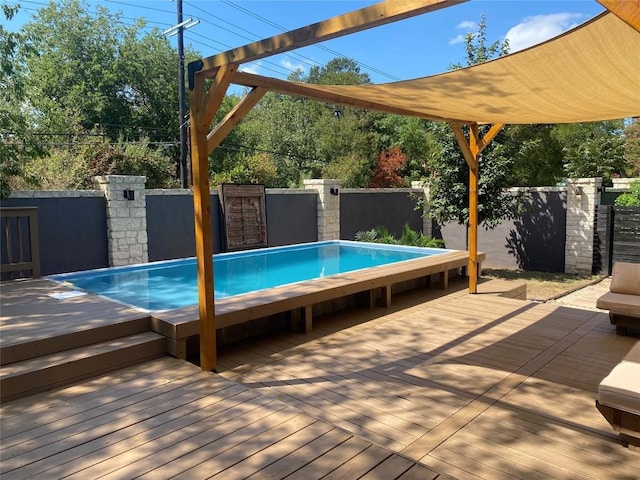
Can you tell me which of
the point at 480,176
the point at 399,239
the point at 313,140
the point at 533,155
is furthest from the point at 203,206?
the point at 313,140

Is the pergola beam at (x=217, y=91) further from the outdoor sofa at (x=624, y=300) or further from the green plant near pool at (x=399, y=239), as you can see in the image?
the green plant near pool at (x=399, y=239)

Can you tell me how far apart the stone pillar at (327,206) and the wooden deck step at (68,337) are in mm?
7861

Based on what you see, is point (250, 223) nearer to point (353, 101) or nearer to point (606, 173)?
point (353, 101)

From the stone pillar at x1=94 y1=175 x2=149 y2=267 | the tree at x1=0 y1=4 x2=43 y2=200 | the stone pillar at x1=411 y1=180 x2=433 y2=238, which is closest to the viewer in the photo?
the tree at x1=0 y1=4 x2=43 y2=200

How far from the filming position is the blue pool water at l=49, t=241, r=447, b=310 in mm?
6277

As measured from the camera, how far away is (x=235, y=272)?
8.21 metres

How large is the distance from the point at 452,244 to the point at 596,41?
922 cm

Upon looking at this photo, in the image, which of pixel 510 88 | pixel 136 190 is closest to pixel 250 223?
pixel 136 190

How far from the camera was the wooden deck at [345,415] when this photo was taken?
7.80ft

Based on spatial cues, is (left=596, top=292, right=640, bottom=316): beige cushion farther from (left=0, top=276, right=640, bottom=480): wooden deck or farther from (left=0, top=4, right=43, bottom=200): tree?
(left=0, top=4, right=43, bottom=200): tree

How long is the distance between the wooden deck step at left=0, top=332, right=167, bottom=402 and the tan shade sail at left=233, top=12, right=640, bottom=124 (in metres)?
2.29

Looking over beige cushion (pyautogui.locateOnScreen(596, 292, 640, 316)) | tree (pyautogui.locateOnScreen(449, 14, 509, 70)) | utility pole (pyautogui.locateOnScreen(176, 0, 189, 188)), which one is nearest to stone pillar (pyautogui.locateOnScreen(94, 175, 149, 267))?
utility pole (pyautogui.locateOnScreen(176, 0, 189, 188))

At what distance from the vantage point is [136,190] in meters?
8.52

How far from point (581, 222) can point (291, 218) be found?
638 cm
